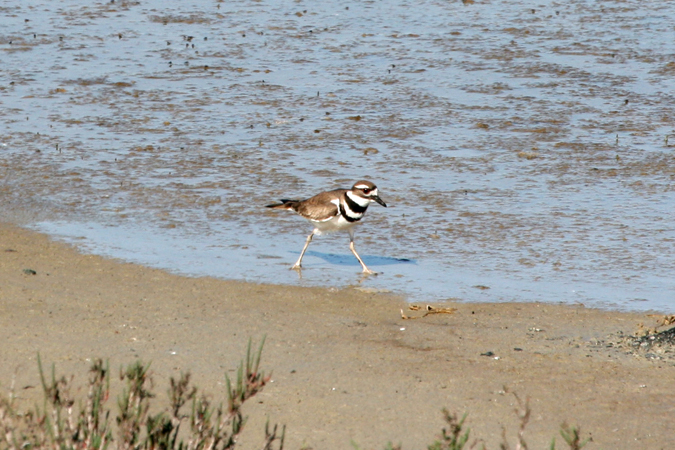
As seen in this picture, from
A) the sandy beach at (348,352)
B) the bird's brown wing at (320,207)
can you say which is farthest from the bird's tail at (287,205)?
the sandy beach at (348,352)

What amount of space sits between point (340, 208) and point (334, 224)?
18cm

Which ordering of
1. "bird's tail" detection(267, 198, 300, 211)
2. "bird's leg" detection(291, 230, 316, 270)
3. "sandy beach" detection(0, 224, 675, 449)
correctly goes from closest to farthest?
"sandy beach" detection(0, 224, 675, 449) < "bird's leg" detection(291, 230, 316, 270) < "bird's tail" detection(267, 198, 300, 211)

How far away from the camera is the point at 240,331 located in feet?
22.5

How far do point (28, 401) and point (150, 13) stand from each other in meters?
13.9

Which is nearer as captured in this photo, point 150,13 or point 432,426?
point 432,426

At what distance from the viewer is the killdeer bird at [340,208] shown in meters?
8.81

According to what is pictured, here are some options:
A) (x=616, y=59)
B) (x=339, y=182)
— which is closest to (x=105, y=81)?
(x=339, y=182)

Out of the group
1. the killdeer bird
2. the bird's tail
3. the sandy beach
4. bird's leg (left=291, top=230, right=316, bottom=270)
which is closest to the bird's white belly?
the killdeer bird

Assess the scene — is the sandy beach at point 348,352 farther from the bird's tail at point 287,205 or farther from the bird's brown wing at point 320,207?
the bird's tail at point 287,205

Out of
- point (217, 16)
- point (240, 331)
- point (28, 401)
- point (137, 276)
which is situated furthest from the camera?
point (217, 16)

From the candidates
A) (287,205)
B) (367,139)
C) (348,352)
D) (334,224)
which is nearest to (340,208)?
→ (334,224)

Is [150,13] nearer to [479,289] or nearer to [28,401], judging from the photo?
[479,289]

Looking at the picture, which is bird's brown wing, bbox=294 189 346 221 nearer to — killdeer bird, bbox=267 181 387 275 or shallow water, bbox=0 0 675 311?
killdeer bird, bbox=267 181 387 275

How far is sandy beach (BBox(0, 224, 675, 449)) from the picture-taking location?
5562mm
